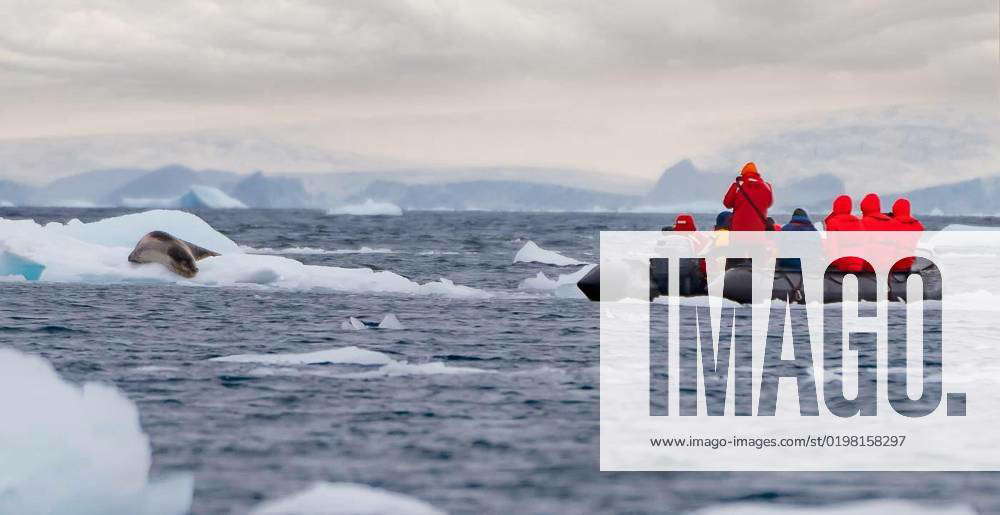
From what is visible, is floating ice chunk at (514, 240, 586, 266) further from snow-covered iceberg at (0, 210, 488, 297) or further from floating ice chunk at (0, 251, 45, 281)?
floating ice chunk at (0, 251, 45, 281)

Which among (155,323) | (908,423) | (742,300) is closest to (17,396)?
(908,423)

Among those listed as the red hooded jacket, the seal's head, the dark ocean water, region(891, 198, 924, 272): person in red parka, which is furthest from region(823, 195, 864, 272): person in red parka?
the seal's head

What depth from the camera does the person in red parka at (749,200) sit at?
52.2 ft

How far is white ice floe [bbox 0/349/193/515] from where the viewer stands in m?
6.52

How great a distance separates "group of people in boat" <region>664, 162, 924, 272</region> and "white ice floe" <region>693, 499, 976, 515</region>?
933 centimetres

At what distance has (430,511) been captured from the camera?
644cm

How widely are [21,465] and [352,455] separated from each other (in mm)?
1975

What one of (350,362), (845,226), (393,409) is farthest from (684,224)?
(393,409)

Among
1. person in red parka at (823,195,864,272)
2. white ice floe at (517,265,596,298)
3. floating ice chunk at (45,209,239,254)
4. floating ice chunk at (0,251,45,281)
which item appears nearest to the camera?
person in red parka at (823,195,864,272)

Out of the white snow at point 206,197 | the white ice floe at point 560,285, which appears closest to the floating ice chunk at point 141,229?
the white ice floe at point 560,285

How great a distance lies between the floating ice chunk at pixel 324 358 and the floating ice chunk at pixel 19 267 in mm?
12106

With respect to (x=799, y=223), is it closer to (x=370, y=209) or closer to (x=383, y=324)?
(x=383, y=324)

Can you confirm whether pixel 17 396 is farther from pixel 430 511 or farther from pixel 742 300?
pixel 742 300

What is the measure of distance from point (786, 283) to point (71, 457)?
1171 centimetres
